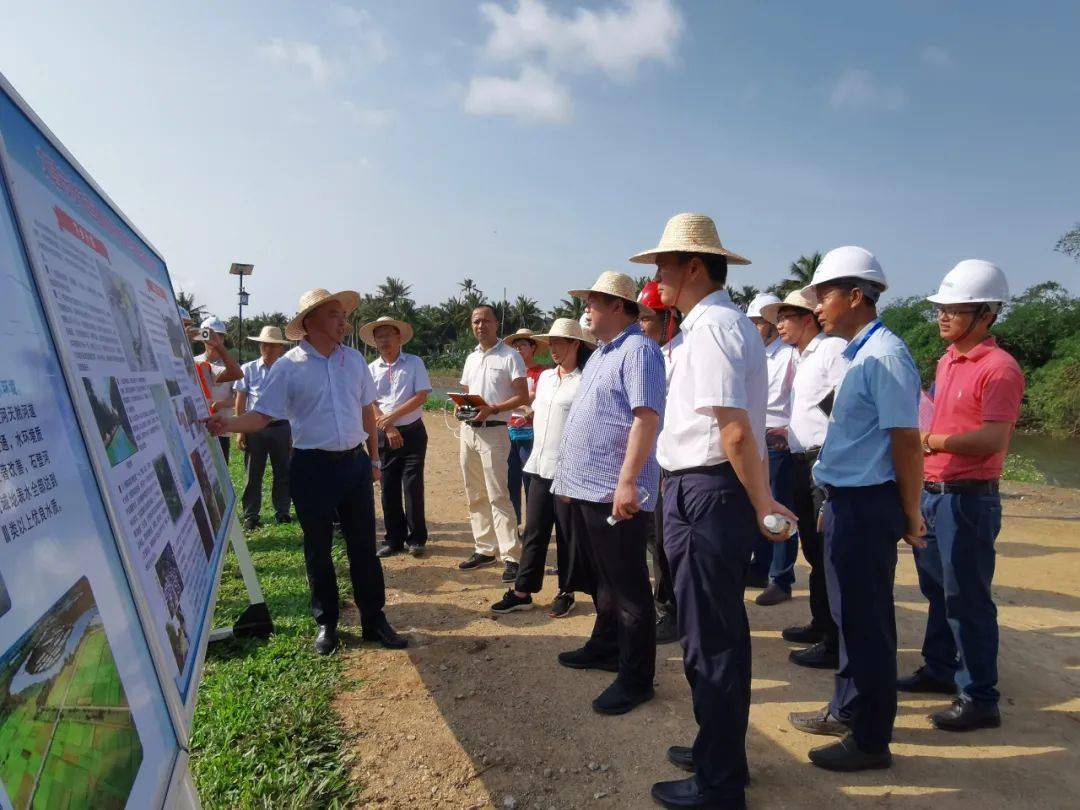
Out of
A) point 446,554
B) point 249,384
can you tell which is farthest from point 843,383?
point 249,384

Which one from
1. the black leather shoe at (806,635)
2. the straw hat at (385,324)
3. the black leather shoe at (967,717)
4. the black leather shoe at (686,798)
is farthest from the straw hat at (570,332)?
the black leather shoe at (967,717)

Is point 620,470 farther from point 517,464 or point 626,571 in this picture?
point 517,464

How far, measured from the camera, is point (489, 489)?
5.04 metres

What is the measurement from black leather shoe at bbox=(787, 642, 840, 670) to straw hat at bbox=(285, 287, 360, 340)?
328cm

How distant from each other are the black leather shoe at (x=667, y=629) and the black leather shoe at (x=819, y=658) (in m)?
0.69

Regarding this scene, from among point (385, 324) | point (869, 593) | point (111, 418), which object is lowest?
point (869, 593)

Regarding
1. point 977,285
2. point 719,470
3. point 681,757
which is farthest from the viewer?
point 977,285

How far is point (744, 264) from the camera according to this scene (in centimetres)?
274

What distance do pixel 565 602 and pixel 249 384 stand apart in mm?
4512

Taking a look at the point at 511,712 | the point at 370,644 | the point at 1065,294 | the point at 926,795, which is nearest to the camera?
the point at 926,795

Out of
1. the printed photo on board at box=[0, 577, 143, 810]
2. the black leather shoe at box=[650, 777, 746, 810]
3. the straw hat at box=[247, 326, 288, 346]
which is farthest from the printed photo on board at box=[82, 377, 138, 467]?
the straw hat at box=[247, 326, 288, 346]

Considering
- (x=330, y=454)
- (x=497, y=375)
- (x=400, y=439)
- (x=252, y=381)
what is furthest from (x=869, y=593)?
(x=252, y=381)

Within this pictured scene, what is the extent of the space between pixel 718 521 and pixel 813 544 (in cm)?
204

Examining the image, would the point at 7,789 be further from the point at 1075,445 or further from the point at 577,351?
the point at 1075,445
